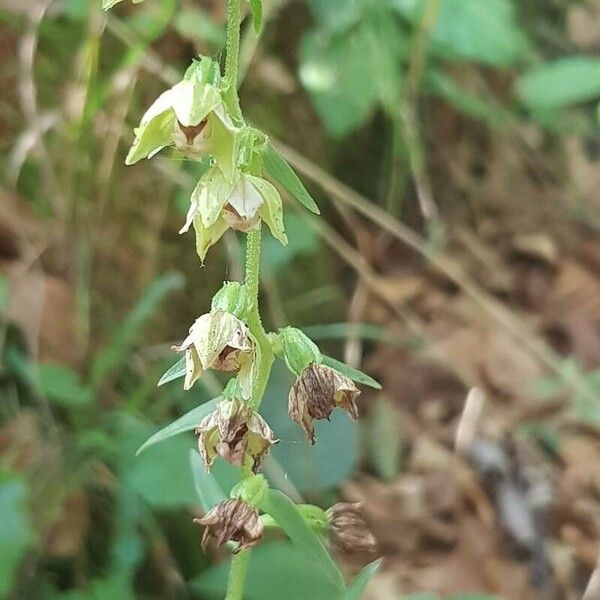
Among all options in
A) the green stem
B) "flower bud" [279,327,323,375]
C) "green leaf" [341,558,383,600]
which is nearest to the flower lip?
the green stem

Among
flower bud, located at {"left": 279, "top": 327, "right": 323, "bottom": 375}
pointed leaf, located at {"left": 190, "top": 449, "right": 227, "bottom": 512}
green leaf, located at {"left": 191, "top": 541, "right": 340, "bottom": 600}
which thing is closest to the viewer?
A: flower bud, located at {"left": 279, "top": 327, "right": 323, "bottom": 375}

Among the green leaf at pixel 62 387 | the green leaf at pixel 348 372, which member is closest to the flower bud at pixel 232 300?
the green leaf at pixel 348 372

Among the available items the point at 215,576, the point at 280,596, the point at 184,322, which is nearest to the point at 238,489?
the point at 280,596

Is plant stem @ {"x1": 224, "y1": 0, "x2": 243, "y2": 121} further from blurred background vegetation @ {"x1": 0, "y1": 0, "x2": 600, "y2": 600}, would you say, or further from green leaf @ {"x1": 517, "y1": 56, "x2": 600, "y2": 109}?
green leaf @ {"x1": 517, "y1": 56, "x2": 600, "y2": 109}

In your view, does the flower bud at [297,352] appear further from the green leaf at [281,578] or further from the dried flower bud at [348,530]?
the green leaf at [281,578]

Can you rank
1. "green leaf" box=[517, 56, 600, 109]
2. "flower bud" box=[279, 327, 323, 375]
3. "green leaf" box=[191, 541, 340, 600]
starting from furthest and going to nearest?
"green leaf" box=[517, 56, 600, 109] < "green leaf" box=[191, 541, 340, 600] < "flower bud" box=[279, 327, 323, 375]

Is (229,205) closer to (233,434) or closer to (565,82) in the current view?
(233,434)
